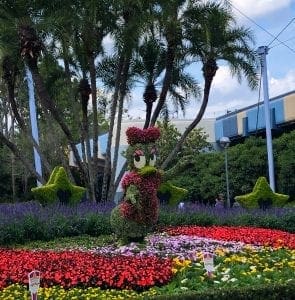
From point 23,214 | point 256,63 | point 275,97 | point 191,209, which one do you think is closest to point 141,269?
point 23,214

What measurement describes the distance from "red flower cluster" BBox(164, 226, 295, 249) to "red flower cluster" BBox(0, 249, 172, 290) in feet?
12.3

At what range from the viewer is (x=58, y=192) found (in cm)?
1812

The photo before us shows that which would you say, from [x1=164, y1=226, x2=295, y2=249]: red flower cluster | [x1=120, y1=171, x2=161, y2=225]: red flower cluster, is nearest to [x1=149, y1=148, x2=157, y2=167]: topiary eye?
[x1=120, y1=171, x2=161, y2=225]: red flower cluster

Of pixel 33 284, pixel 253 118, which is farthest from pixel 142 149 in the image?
pixel 253 118

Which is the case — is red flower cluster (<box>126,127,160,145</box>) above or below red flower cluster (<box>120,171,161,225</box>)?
above

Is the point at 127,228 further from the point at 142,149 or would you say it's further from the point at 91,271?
the point at 91,271

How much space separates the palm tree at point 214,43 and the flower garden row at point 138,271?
12.0 meters

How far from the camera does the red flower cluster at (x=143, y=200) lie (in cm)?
1158

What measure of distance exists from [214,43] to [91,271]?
1597 cm

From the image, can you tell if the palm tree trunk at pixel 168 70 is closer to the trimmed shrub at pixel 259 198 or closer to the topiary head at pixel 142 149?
the trimmed shrub at pixel 259 198

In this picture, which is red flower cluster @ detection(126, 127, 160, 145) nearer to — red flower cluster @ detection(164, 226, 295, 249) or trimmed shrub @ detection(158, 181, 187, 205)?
red flower cluster @ detection(164, 226, 295, 249)

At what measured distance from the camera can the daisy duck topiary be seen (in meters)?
11.6

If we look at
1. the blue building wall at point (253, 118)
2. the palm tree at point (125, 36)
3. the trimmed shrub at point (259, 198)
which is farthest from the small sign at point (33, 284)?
the blue building wall at point (253, 118)

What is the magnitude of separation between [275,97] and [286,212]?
19556 mm
